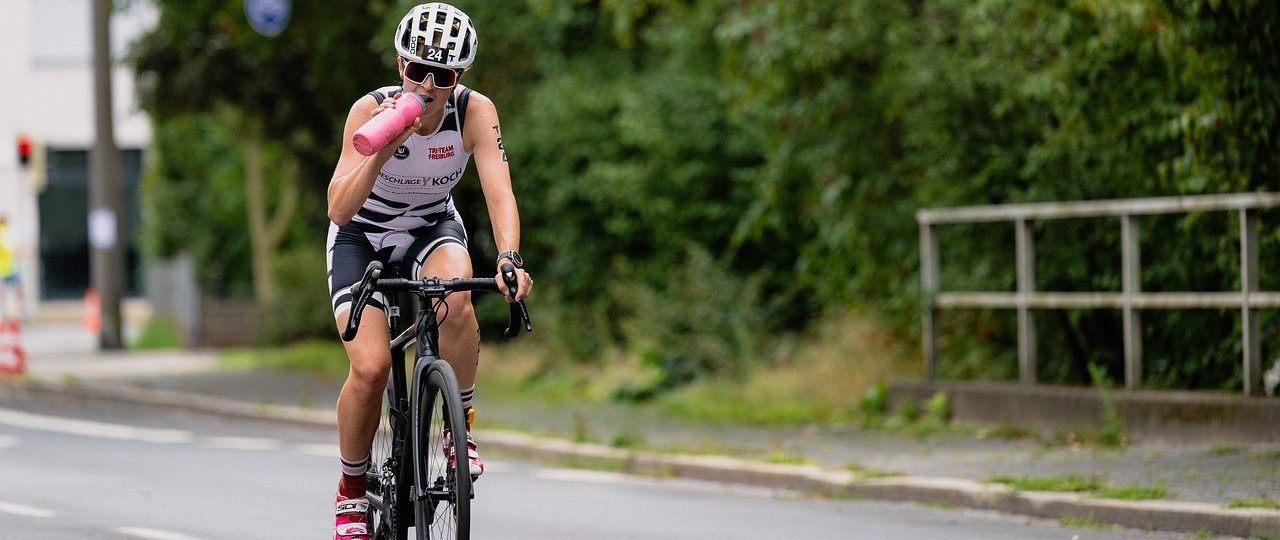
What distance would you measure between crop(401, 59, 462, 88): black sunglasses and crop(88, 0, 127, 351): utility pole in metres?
21.0

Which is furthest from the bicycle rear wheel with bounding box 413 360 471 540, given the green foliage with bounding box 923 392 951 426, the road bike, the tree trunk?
the tree trunk

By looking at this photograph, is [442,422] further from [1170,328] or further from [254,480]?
[1170,328]

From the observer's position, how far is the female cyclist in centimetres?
622

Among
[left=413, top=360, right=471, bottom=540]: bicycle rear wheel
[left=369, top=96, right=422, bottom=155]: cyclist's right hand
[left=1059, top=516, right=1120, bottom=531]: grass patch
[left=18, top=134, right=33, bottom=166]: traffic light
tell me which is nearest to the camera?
[left=413, top=360, right=471, bottom=540]: bicycle rear wheel

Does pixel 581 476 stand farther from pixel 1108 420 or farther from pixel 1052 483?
pixel 1052 483

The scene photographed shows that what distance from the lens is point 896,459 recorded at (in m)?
11.7

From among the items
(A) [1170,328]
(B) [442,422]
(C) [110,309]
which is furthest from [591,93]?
(B) [442,422]

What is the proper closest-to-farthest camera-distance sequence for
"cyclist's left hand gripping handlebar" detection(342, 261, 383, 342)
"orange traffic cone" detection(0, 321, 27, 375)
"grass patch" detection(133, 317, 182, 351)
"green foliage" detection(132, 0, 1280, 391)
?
"cyclist's left hand gripping handlebar" detection(342, 261, 383, 342) < "green foliage" detection(132, 0, 1280, 391) < "orange traffic cone" detection(0, 321, 27, 375) < "grass patch" detection(133, 317, 182, 351)

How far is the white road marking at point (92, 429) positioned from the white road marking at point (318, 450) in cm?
109

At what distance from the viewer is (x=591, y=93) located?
19.9 meters

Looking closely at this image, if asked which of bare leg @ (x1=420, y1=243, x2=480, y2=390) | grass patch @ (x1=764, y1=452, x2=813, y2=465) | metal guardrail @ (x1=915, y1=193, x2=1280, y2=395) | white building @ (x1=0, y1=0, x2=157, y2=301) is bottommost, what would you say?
grass patch @ (x1=764, y1=452, x2=813, y2=465)

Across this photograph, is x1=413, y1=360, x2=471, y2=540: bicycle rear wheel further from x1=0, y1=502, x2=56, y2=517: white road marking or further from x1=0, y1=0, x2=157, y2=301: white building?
x1=0, y1=0, x2=157, y2=301: white building

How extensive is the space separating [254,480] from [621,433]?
2740mm

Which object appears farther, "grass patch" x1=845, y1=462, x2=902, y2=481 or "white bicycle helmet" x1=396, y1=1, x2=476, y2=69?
"grass patch" x1=845, y1=462, x2=902, y2=481
